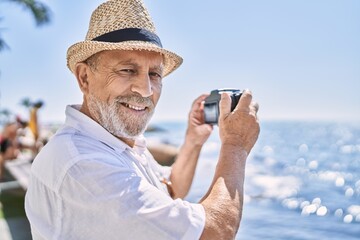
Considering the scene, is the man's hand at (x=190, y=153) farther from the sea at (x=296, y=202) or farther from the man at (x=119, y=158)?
the sea at (x=296, y=202)

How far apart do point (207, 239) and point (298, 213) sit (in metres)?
8.57

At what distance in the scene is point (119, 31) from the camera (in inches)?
62.1

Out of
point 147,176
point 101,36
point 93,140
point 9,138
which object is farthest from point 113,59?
point 9,138

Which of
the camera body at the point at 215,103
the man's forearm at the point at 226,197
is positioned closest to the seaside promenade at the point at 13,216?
the camera body at the point at 215,103

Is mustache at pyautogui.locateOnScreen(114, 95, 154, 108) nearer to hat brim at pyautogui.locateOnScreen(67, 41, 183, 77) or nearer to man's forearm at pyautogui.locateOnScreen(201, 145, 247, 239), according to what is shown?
hat brim at pyautogui.locateOnScreen(67, 41, 183, 77)

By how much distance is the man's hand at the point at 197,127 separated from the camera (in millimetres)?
2180

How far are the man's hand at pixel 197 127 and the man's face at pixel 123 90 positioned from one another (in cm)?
58

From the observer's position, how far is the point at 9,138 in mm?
8703

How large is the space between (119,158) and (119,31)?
16.9 inches

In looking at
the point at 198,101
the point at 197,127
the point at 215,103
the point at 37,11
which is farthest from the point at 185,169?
the point at 37,11

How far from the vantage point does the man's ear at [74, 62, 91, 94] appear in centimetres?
169

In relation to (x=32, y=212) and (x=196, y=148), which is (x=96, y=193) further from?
(x=196, y=148)

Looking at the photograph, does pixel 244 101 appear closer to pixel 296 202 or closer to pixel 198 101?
pixel 198 101

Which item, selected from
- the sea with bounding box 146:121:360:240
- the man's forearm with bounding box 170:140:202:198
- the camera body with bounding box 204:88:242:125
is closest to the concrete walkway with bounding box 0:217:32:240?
the sea with bounding box 146:121:360:240
